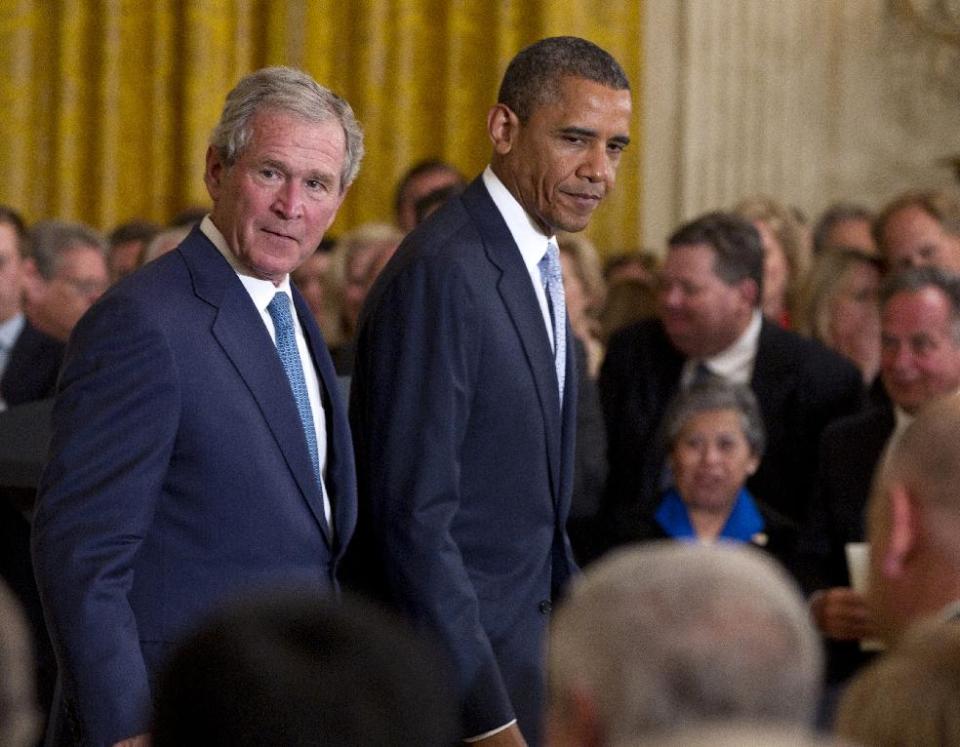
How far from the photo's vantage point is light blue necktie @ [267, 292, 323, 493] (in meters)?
2.90

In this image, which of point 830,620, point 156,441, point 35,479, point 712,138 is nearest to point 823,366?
point 830,620

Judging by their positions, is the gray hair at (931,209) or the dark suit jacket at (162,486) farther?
the gray hair at (931,209)

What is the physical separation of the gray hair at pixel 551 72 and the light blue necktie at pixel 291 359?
0.61 meters

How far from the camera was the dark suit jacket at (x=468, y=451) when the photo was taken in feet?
9.79

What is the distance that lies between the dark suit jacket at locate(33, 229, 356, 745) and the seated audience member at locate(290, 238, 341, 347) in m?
3.32

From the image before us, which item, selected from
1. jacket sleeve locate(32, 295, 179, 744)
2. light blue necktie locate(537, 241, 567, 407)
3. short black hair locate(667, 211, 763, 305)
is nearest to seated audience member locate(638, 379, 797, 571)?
short black hair locate(667, 211, 763, 305)

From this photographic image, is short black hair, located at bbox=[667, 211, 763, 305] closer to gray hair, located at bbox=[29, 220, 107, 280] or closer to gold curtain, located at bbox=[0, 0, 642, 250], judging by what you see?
gray hair, located at bbox=[29, 220, 107, 280]

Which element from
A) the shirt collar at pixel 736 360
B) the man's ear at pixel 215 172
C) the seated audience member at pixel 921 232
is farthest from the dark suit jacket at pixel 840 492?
the man's ear at pixel 215 172

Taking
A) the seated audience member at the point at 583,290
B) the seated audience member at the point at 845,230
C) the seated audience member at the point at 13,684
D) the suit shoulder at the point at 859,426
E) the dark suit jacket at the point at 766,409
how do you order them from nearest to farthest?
the seated audience member at the point at 13,684, the suit shoulder at the point at 859,426, the dark suit jacket at the point at 766,409, the seated audience member at the point at 583,290, the seated audience member at the point at 845,230

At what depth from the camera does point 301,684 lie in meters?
1.29

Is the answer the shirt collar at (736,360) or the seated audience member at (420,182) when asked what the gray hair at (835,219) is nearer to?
the seated audience member at (420,182)

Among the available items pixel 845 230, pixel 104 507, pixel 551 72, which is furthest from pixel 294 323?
pixel 845 230

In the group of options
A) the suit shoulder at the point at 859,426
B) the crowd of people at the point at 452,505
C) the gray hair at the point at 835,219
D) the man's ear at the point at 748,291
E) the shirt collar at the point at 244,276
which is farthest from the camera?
the gray hair at the point at 835,219

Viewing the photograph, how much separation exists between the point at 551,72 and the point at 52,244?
387cm
